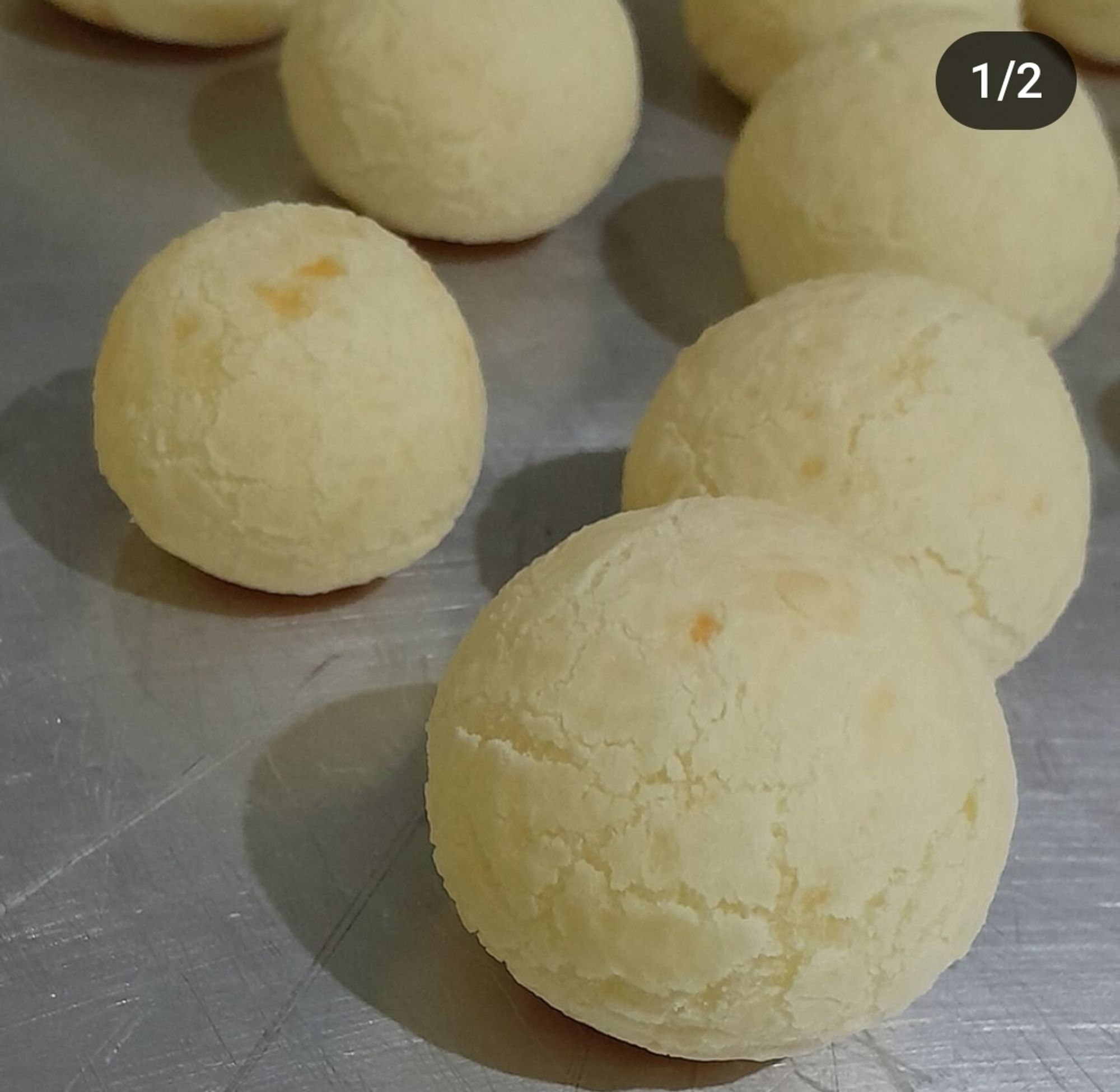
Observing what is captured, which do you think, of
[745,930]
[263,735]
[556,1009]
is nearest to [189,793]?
[263,735]

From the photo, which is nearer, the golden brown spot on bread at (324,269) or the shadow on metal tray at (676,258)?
the golden brown spot on bread at (324,269)

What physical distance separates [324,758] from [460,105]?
1.96 ft

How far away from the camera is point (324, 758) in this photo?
3.22 ft

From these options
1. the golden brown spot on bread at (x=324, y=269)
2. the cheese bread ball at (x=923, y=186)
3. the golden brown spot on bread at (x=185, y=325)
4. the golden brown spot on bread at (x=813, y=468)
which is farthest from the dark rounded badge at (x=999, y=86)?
the golden brown spot on bread at (x=185, y=325)

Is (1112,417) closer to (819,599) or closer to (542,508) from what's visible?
(542,508)

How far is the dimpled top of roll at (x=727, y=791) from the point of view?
0.68m

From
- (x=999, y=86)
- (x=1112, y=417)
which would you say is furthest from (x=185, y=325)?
(x=1112, y=417)

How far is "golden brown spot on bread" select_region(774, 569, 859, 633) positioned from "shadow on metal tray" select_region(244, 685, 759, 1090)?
11.6 inches

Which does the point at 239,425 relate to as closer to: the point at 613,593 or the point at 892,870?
the point at 613,593

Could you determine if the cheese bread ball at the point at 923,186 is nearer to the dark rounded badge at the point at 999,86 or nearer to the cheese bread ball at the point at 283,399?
the dark rounded badge at the point at 999,86

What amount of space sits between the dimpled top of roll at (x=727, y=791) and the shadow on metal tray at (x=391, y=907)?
84mm

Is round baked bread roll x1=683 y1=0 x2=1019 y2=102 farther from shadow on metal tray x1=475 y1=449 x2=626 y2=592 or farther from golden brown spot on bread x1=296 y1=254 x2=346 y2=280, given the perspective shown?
golden brown spot on bread x1=296 y1=254 x2=346 y2=280

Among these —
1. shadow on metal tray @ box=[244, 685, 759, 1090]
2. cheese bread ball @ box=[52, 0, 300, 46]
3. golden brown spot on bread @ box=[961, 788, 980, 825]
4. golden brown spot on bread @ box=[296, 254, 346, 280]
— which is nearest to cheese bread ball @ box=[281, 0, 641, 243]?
cheese bread ball @ box=[52, 0, 300, 46]

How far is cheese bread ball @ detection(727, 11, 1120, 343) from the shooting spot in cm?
111
